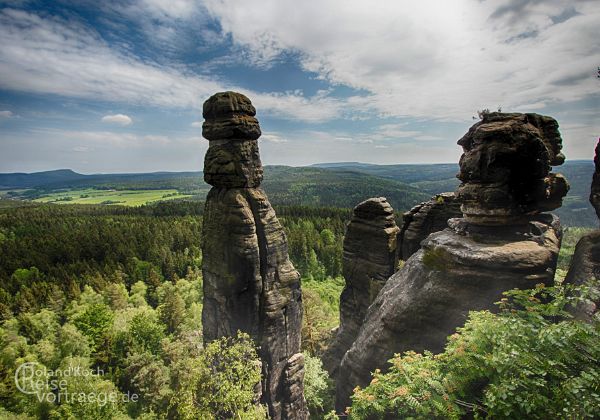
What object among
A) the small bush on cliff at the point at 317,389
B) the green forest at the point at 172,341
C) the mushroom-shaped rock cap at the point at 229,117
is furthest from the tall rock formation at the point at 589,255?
the small bush on cliff at the point at 317,389

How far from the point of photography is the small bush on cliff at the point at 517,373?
6.11 meters

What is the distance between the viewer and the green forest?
8297 millimetres

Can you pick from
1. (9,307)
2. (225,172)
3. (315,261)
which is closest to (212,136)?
(225,172)

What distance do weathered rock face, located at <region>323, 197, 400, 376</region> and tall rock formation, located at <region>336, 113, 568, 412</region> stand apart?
9688mm

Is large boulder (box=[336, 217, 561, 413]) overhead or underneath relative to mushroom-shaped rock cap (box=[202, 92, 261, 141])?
underneath

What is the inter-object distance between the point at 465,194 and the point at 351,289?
654 inches

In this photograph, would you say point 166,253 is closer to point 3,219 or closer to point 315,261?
point 315,261

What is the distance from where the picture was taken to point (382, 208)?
1040 inches

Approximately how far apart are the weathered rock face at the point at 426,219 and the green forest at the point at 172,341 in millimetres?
8539

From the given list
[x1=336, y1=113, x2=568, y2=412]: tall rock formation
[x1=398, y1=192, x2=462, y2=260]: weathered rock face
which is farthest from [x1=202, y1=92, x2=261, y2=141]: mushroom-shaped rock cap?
[x1=398, y1=192, x2=462, y2=260]: weathered rock face

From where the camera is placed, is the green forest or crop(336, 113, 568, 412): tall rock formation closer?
the green forest

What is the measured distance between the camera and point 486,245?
14.8m

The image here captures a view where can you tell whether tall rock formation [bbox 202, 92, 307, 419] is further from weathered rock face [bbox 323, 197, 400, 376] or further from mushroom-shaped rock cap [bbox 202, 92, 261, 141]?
weathered rock face [bbox 323, 197, 400, 376]

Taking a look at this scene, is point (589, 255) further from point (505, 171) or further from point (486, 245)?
point (505, 171)
